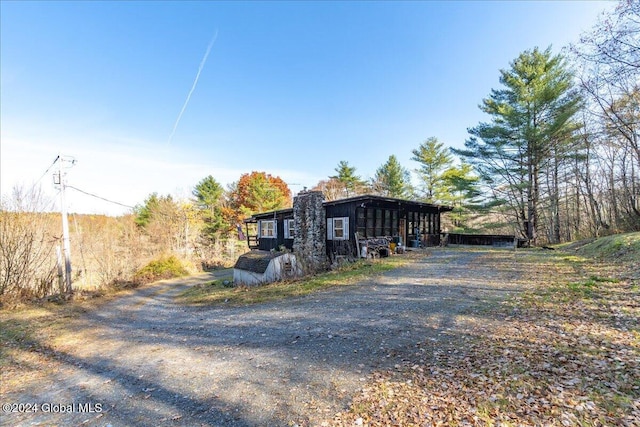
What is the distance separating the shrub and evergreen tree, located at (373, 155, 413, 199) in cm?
2304

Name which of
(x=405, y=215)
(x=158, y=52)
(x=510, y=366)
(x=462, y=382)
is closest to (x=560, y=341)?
(x=510, y=366)

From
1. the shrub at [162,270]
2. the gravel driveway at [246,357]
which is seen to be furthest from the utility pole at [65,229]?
the shrub at [162,270]

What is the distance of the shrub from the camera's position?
18125 millimetres

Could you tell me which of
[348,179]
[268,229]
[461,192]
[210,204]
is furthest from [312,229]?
[210,204]

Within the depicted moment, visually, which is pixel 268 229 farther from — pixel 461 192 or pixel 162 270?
pixel 461 192

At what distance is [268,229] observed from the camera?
2161cm

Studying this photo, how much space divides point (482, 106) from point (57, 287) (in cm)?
2760

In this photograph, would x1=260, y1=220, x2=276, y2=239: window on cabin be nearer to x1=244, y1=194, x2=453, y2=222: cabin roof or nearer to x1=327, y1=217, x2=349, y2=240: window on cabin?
x1=244, y1=194, x2=453, y2=222: cabin roof

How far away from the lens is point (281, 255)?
45.1 ft

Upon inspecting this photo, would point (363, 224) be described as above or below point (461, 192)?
below

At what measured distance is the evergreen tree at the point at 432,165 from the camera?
3056 cm

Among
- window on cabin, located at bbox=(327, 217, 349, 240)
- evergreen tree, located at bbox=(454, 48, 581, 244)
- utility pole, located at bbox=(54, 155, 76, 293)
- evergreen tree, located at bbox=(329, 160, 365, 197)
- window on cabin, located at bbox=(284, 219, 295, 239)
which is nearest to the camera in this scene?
utility pole, located at bbox=(54, 155, 76, 293)

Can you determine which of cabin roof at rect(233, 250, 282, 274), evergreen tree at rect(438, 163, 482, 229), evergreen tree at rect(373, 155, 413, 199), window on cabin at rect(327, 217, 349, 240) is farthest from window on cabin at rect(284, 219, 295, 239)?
evergreen tree at rect(373, 155, 413, 199)

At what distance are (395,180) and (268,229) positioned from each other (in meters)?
A: 17.5
